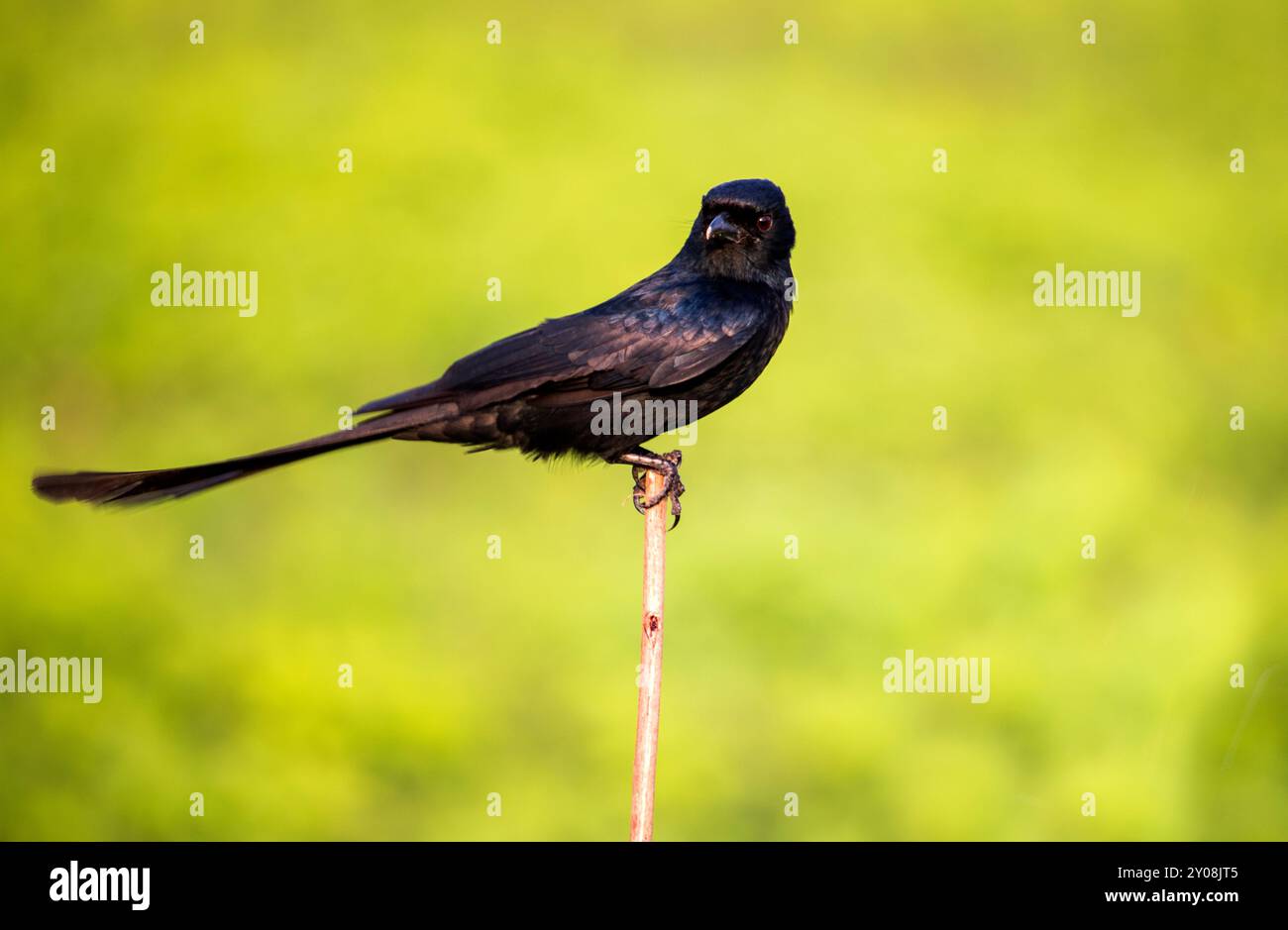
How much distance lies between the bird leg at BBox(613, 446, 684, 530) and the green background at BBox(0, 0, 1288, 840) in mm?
5931

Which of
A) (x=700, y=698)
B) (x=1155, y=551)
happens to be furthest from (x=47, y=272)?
(x=1155, y=551)

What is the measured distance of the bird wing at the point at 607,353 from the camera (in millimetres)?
7535

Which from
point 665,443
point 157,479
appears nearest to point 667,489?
point 157,479

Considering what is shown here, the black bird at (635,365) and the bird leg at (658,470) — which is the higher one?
the black bird at (635,365)

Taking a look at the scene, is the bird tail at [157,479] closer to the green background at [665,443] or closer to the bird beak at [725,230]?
the bird beak at [725,230]

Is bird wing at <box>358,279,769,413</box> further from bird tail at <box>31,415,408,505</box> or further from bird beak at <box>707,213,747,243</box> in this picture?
bird tail at <box>31,415,408,505</box>

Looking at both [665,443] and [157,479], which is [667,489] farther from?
[665,443]

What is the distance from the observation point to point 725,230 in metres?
8.05

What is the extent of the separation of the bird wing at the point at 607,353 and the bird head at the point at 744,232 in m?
0.38

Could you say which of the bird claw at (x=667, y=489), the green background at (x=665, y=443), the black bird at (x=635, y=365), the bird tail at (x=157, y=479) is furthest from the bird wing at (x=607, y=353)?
the green background at (x=665, y=443)

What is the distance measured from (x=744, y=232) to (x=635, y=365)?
1052mm

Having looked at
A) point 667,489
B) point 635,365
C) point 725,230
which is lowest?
point 667,489

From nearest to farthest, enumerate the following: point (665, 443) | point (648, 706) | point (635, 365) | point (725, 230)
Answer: point (648, 706)
point (635, 365)
point (725, 230)
point (665, 443)

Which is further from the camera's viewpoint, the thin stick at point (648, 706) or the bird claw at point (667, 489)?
the bird claw at point (667, 489)
